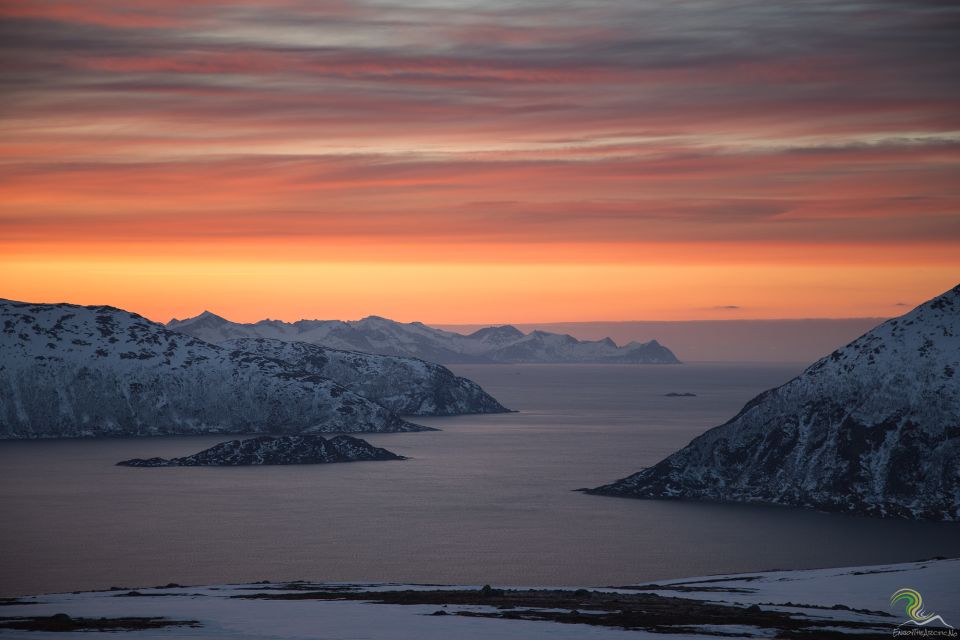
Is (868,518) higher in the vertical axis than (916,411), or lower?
lower

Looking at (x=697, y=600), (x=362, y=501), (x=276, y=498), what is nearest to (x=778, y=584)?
(x=697, y=600)

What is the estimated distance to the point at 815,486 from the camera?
161625mm

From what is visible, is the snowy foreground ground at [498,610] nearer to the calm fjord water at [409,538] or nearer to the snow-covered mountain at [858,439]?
the calm fjord water at [409,538]

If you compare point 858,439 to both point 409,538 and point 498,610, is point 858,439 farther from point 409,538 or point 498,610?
point 498,610

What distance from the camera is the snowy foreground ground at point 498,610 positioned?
57.5 meters

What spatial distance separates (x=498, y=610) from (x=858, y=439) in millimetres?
106772

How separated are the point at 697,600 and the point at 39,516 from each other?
364 ft

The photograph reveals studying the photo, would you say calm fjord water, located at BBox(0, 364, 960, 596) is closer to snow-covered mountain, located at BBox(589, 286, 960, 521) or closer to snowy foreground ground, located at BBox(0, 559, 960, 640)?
snow-covered mountain, located at BBox(589, 286, 960, 521)

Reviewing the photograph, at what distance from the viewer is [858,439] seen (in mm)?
160750

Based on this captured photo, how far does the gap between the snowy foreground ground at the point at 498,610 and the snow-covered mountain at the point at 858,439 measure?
62.1 m

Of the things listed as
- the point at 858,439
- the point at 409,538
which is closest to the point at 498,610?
the point at 409,538

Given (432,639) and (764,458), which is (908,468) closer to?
(764,458)

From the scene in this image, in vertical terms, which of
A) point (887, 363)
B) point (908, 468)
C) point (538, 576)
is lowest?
point (538, 576)

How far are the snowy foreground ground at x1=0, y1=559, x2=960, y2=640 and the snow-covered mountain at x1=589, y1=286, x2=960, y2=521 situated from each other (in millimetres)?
62129
